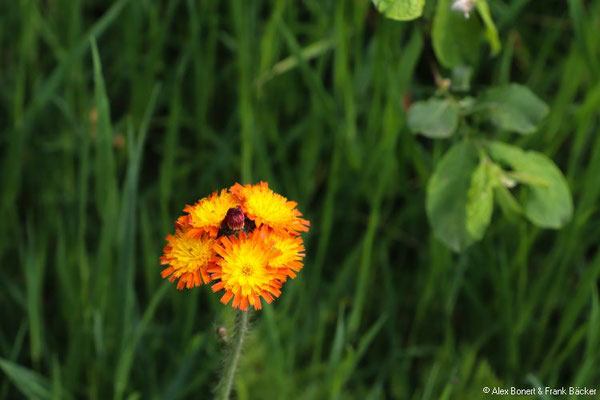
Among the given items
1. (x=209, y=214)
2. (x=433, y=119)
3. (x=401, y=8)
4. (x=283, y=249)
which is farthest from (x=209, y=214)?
(x=433, y=119)

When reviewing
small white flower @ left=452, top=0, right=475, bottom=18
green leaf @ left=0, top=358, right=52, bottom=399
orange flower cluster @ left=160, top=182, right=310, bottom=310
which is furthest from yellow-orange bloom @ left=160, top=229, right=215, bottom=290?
small white flower @ left=452, top=0, right=475, bottom=18

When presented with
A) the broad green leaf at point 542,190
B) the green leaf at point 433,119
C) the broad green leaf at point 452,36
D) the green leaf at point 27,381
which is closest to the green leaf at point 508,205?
the broad green leaf at point 542,190

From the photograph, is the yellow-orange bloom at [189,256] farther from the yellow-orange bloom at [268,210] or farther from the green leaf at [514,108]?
the green leaf at [514,108]

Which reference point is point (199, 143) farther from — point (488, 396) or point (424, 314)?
point (488, 396)

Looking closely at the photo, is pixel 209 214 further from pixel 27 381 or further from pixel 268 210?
pixel 27 381

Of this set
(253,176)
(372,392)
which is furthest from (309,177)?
(372,392)

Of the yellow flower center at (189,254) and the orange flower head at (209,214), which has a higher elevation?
the orange flower head at (209,214)
